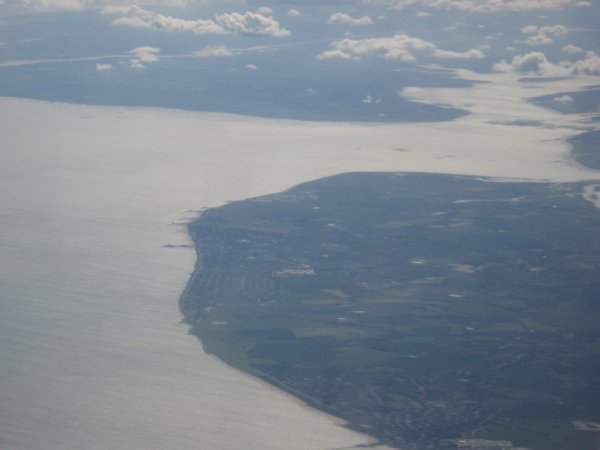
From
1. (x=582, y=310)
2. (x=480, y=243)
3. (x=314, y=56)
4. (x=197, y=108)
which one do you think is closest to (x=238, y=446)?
(x=582, y=310)

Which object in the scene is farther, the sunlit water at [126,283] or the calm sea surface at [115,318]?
the sunlit water at [126,283]

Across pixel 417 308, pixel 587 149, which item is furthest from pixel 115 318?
pixel 587 149

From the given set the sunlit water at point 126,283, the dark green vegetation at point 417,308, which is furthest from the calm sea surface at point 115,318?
the dark green vegetation at point 417,308

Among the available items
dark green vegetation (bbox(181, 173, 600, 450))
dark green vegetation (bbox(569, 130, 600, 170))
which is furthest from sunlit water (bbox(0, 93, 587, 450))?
dark green vegetation (bbox(569, 130, 600, 170))

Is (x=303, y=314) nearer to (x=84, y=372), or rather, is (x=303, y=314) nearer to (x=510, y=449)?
(x=84, y=372)

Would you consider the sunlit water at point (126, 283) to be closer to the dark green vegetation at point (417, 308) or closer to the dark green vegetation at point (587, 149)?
the dark green vegetation at point (417, 308)

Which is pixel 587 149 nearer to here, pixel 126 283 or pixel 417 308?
pixel 417 308

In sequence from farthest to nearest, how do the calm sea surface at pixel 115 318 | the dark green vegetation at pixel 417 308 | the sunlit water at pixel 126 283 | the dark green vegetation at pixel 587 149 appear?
the dark green vegetation at pixel 587 149
the dark green vegetation at pixel 417 308
the sunlit water at pixel 126 283
the calm sea surface at pixel 115 318
